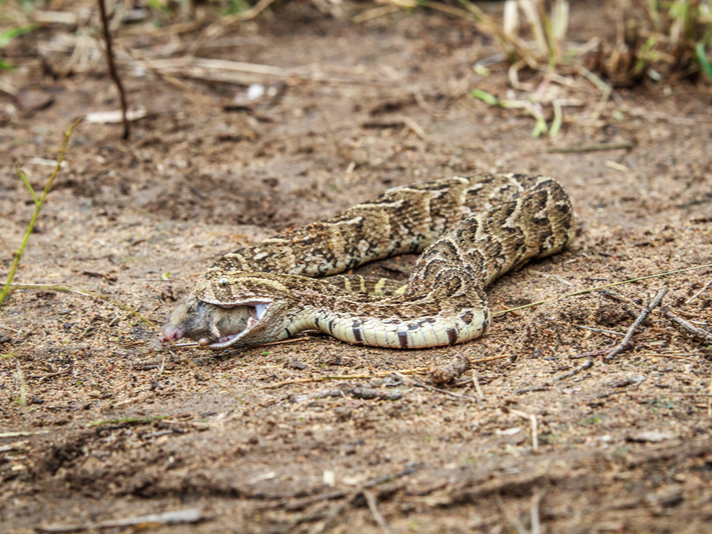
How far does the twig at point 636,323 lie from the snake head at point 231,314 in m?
2.40

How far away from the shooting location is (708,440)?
3449mm

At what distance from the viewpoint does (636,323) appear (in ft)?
15.6

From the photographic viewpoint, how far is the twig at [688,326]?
4527 millimetres

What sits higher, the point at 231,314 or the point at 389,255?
the point at 231,314

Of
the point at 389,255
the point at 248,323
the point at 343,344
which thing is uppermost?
the point at 248,323

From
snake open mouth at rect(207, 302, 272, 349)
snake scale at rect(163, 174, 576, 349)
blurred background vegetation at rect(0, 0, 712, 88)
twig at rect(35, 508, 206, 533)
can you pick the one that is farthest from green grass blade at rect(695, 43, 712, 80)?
twig at rect(35, 508, 206, 533)

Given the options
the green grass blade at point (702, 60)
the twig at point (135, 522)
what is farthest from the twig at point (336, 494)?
the green grass blade at point (702, 60)

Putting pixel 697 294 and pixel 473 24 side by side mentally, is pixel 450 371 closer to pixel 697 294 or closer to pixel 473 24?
pixel 697 294

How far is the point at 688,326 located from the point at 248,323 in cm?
315

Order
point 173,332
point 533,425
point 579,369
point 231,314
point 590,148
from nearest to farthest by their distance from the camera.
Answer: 1. point 533,425
2. point 579,369
3. point 173,332
4. point 231,314
5. point 590,148

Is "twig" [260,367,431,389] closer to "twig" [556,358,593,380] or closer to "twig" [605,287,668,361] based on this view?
"twig" [556,358,593,380]

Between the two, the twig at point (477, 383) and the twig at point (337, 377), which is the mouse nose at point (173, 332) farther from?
the twig at point (477, 383)

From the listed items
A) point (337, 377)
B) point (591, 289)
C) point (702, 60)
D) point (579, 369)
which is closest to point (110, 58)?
point (337, 377)

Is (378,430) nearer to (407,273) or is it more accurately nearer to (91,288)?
(407,273)
